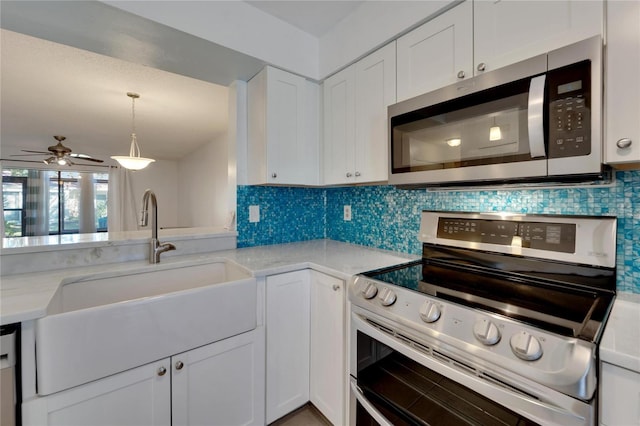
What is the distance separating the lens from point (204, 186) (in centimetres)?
529

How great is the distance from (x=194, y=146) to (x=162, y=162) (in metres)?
1.84

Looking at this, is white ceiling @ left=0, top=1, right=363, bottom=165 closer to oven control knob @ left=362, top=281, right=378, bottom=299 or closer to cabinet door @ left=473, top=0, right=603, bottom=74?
cabinet door @ left=473, top=0, right=603, bottom=74

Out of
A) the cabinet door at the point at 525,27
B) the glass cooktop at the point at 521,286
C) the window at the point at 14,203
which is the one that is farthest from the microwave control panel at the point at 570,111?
the window at the point at 14,203

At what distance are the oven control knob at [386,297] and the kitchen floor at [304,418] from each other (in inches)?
36.4

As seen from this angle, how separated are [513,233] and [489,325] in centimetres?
61

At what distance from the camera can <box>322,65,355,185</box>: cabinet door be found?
5.58 ft

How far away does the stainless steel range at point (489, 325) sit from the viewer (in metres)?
0.65

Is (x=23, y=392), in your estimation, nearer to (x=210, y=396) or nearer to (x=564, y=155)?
(x=210, y=396)

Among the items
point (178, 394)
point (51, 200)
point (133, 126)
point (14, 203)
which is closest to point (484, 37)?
point (178, 394)

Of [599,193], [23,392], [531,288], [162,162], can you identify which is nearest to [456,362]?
[531,288]

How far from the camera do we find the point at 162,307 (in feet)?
3.56

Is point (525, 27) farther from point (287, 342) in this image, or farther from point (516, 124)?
point (287, 342)

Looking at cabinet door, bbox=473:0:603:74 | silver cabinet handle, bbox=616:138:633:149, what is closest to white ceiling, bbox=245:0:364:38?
cabinet door, bbox=473:0:603:74

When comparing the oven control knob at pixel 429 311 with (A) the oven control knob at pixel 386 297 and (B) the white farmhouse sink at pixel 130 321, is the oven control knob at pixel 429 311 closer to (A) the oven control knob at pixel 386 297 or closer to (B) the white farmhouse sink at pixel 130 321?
(A) the oven control knob at pixel 386 297
